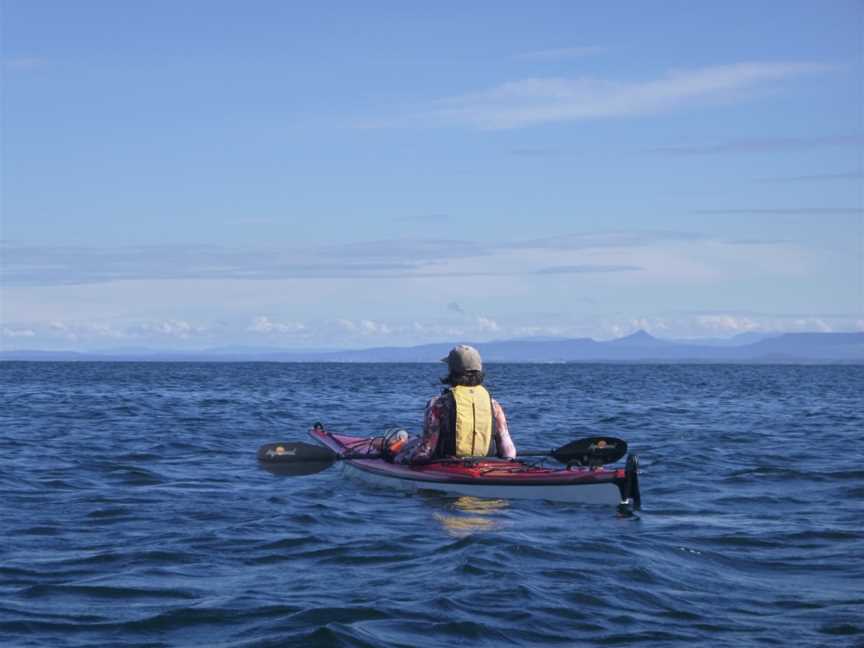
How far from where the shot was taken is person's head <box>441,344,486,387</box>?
578 inches

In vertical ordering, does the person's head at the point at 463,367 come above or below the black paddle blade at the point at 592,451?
above

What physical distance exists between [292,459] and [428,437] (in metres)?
2.63

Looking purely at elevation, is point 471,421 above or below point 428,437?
above

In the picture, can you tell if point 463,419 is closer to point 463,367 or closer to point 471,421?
point 471,421

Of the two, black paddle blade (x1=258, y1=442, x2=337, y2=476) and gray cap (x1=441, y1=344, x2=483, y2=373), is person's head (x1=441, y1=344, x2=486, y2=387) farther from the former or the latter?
black paddle blade (x1=258, y1=442, x2=337, y2=476)

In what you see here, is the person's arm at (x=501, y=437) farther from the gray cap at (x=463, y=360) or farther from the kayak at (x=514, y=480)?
the gray cap at (x=463, y=360)

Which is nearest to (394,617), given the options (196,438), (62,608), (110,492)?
(62,608)

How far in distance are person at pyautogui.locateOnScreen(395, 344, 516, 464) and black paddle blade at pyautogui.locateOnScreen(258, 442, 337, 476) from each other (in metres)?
1.97

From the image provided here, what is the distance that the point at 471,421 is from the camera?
1506cm

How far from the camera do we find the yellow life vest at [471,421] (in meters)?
14.9

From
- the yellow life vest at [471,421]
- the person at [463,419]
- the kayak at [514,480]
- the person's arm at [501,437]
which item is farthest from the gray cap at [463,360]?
the kayak at [514,480]

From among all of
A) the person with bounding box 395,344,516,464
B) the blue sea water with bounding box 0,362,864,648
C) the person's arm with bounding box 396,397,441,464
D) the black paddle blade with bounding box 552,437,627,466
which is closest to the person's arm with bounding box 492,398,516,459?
the person with bounding box 395,344,516,464

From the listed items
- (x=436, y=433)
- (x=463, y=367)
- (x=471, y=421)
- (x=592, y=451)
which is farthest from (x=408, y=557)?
(x=592, y=451)

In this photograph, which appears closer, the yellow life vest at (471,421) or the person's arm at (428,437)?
the yellow life vest at (471,421)
